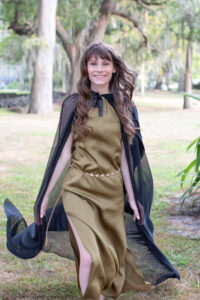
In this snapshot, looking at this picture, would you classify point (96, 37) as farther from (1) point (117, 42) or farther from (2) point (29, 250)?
(2) point (29, 250)

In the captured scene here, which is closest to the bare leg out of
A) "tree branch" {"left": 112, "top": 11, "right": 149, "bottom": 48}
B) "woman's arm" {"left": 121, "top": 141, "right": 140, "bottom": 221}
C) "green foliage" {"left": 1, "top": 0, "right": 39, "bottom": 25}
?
"woman's arm" {"left": 121, "top": 141, "right": 140, "bottom": 221}

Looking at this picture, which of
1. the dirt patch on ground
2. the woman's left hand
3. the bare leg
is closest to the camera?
the bare leg

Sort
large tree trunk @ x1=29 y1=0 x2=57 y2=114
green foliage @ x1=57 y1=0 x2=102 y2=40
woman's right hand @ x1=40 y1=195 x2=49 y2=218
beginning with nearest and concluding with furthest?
woman's right hand @ x1=40 y1=195 x2=49 y2=218 → large tree trunk @ x1=29 y1=0 x2=57 y2=114 → green foliage @ x1=57 y1=0 x2=102 y2=40

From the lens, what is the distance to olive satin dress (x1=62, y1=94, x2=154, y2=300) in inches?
106

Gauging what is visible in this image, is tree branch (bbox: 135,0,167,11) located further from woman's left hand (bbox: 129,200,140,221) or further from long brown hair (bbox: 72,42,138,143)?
woman's left hand (bbox: 129,200,140,221)

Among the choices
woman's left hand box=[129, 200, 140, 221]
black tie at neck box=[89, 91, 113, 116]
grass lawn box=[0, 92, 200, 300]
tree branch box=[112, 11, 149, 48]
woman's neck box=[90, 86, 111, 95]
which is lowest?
grass lawn box=[0, 92, 200, 300]

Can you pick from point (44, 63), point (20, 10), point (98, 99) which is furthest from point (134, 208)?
point (20, 10)

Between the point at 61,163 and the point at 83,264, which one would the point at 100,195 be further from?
the point at 83,264

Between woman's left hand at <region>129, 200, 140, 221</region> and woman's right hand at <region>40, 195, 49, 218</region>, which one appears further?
woman's left hand at <region>129, 200, 140, 221</region>

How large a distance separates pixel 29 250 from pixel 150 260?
811mm

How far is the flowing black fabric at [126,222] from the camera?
9.60 feet

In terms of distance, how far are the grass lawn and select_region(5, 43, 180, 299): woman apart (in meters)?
0.35

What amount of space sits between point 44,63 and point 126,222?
16247mm

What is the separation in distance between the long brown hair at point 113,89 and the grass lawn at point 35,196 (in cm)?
116
